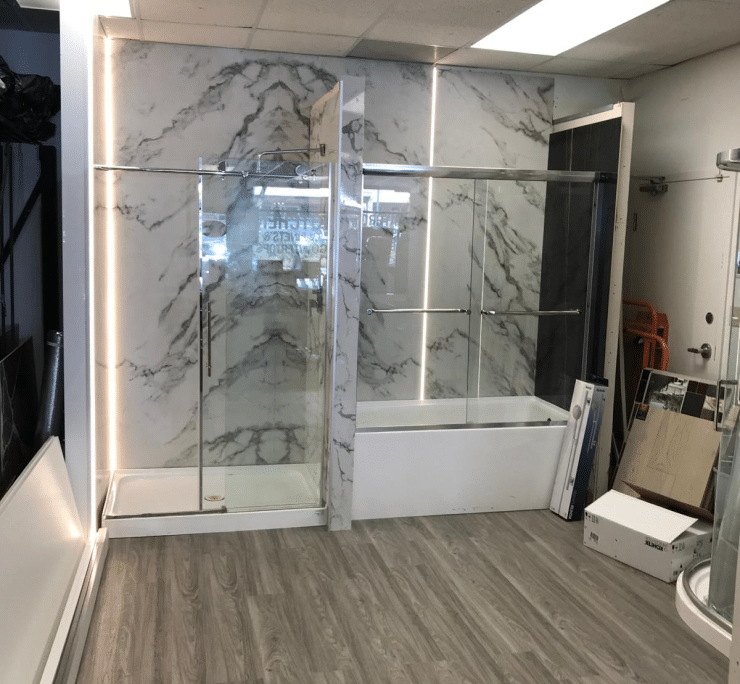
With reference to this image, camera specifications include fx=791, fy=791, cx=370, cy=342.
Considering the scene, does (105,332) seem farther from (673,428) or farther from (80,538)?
(673,428)

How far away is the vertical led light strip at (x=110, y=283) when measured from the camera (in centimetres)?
418

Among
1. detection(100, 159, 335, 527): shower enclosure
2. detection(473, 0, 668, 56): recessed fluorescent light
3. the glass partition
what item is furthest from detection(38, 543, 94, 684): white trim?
detection(473, 0, 668, 56): recessed fluorescent light

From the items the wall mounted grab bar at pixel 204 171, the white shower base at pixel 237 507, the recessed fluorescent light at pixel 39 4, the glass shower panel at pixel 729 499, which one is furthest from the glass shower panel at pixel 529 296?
the recessed fluorescent light at pixel 39 4

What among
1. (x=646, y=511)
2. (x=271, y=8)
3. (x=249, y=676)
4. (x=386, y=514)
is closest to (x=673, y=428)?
(x=646, y=511)

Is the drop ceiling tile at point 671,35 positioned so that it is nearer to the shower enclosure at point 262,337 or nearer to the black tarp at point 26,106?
the shower enclosure at point 262,337

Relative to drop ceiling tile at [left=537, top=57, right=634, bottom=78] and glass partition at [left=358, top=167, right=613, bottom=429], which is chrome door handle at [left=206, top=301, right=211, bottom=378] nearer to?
glass partition at [left=358, top=167, right=613, bottom=429]

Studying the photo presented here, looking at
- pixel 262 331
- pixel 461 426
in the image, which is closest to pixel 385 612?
pixel 461 426

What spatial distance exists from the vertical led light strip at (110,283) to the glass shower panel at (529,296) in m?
1.96

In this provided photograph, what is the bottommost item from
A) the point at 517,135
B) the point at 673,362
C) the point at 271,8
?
the point at 673,362

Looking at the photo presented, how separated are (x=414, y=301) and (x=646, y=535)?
5.07ft

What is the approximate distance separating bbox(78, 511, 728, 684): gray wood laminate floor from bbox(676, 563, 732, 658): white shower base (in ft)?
0.13

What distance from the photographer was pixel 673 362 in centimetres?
448

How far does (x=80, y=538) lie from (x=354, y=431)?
1332 millimetres

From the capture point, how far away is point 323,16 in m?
3.58
